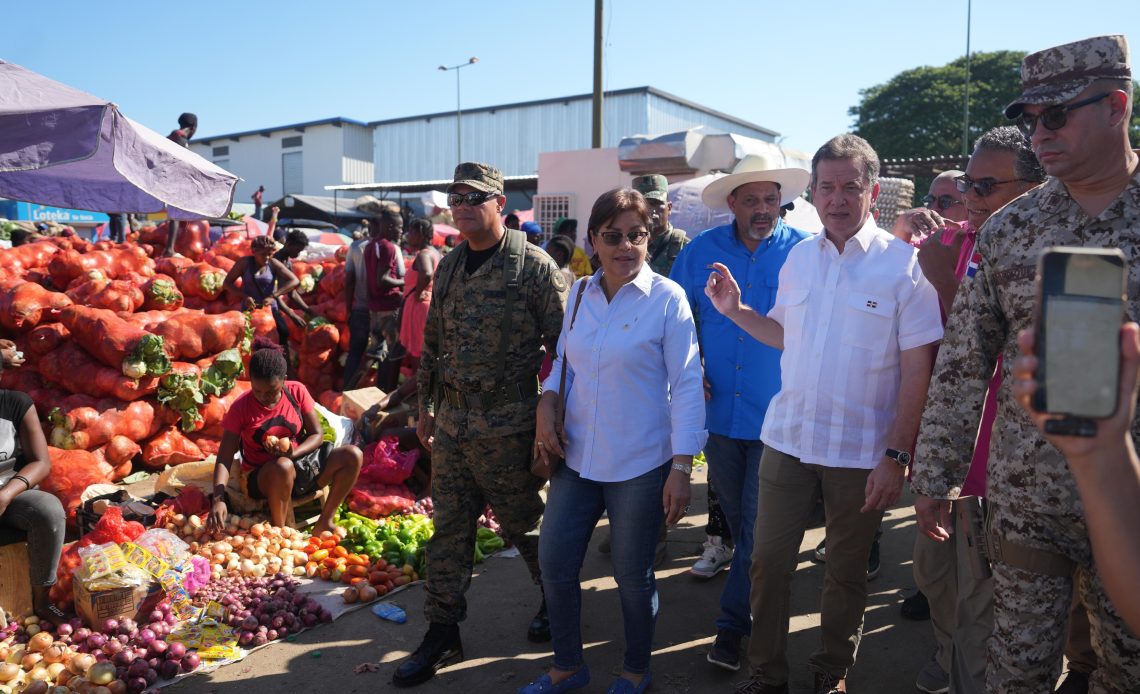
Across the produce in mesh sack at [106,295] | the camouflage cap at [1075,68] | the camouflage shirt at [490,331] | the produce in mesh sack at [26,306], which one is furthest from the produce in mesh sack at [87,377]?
the camouflage cap at [1075,68]

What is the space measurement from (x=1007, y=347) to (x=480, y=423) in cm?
213

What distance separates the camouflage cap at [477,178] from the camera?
3611 millimetres

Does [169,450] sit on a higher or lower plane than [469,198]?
lower

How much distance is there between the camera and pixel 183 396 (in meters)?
6.50

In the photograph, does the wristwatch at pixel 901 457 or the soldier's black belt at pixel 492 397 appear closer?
the wristwatch at pixel 901 457

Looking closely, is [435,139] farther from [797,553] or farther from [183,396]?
[797,553]

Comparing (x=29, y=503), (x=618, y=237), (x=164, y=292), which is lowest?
(x=29, y=503)

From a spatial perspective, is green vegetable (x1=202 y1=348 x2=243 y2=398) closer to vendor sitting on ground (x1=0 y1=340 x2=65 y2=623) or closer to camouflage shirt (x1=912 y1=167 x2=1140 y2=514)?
vendor sitting on ground (x1=0 y1=340 x2=65 y2=623)

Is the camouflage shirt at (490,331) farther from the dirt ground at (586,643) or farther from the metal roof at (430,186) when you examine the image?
the metal roof at (430,186)

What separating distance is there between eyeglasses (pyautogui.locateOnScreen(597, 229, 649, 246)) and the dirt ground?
1.93 meters

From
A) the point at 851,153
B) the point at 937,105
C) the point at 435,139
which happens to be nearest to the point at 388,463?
the point at 851,153

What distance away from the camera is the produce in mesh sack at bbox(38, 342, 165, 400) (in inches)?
247

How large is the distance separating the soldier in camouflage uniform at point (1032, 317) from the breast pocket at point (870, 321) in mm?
703

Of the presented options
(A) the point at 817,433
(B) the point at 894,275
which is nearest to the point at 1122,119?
(B) the point at 894,275
